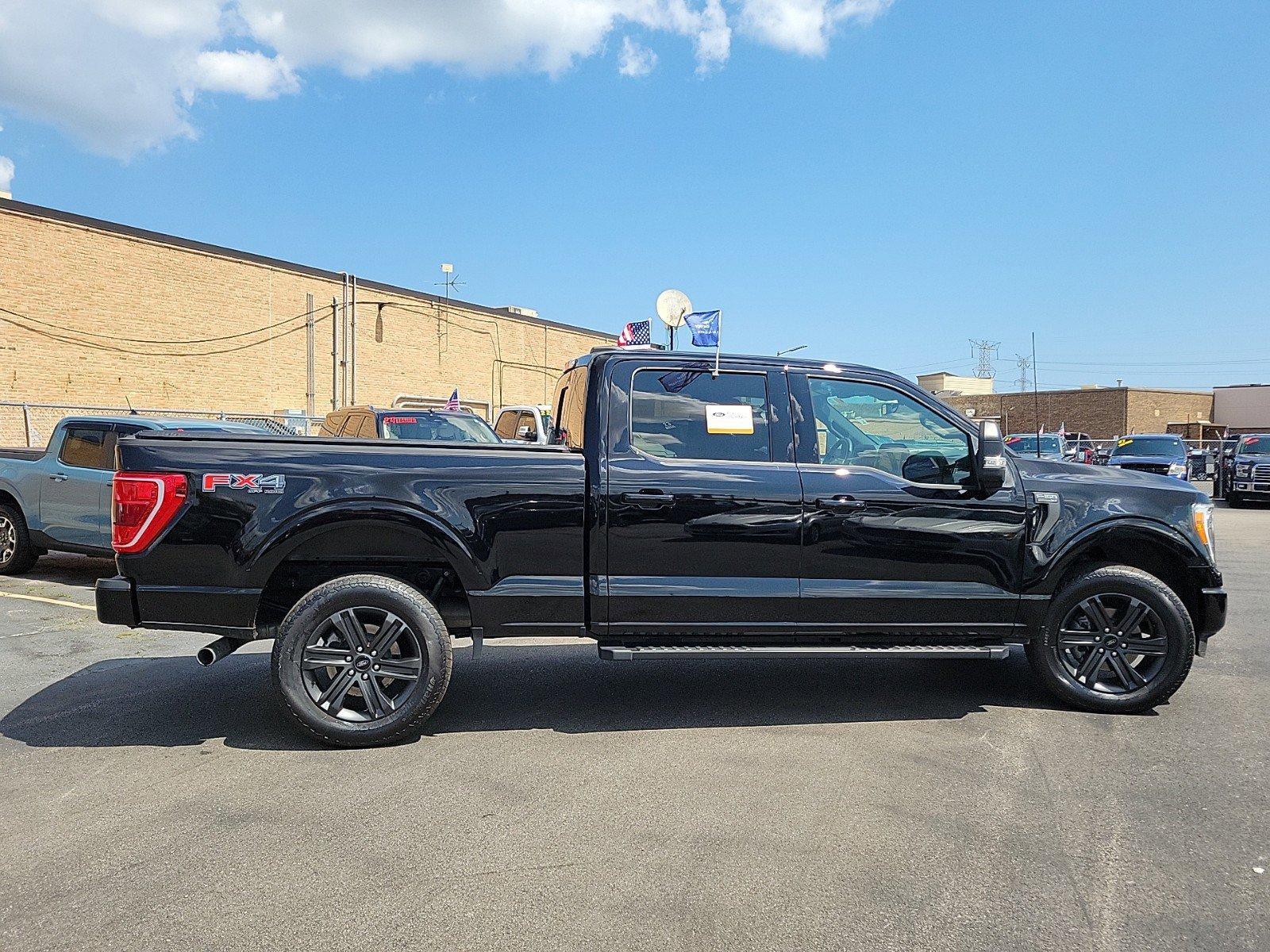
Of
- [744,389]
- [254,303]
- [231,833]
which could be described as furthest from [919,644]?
[254,303]

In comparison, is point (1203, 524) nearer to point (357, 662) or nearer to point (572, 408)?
point (572, 408)

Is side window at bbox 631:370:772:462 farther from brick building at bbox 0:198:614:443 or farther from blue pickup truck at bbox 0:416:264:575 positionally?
brick building at bbox 0:198:614:443

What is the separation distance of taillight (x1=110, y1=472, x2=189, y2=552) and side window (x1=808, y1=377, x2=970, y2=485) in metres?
3.37

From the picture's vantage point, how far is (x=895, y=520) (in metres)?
4.98

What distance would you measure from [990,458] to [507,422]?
1166cm

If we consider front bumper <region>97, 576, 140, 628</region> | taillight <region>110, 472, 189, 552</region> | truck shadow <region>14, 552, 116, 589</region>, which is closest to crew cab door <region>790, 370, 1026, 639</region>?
taillight <region>110, 472, 189, 552</region>

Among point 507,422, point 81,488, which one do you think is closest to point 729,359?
point 81,488

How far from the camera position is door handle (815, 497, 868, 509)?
492 centimetres

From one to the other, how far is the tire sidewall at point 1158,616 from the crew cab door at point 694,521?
155 centimetres

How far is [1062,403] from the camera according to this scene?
62.1 m

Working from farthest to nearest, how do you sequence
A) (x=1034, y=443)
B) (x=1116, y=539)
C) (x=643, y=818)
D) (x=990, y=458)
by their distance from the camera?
(x=1034, y=443) < (x=1116, y=539) < (x=990, y=458) < (x=643, y=818)

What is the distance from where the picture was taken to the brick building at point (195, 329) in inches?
957

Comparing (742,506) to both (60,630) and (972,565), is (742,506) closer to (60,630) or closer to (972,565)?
(972,565)

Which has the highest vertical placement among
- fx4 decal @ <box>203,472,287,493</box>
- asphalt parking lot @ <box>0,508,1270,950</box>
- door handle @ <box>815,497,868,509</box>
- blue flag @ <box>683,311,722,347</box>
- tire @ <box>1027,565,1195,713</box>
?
blue flag @ <box>683,311,722,347</box>
